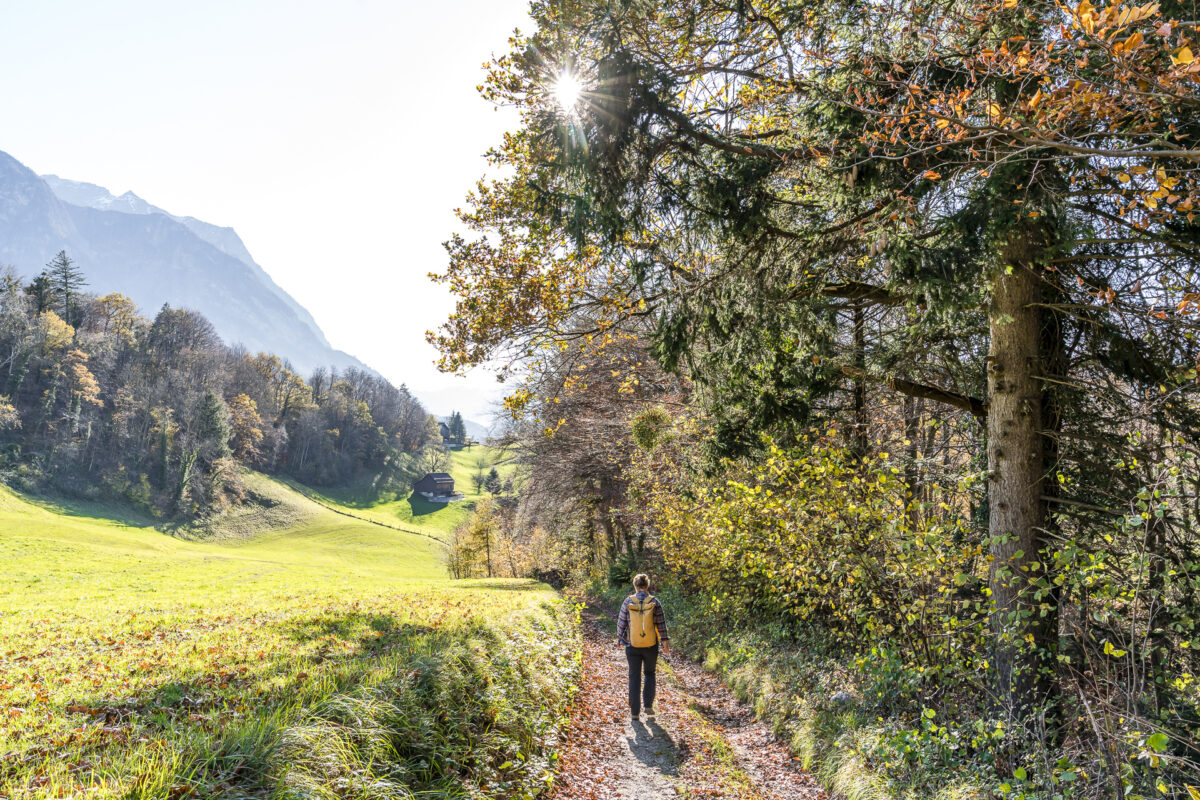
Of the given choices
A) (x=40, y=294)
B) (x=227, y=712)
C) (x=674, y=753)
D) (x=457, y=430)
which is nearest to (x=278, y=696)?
(x=227, y=712)

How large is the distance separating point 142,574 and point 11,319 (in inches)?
2325

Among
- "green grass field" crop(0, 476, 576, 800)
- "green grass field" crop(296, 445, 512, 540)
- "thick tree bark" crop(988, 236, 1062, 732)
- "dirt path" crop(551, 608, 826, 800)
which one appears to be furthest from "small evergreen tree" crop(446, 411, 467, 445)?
"thick tree bark" crop(988, 236, 1062, 732)

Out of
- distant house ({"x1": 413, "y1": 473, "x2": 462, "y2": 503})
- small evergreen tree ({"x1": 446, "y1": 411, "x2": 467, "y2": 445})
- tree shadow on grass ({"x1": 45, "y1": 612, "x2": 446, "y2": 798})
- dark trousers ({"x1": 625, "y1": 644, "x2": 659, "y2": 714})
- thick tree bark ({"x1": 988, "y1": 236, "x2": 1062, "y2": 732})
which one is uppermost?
small evergreen tree ({"x1": 446, "y1": 411, "x2": 467, "y2": 445})

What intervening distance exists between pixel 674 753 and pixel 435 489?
84837 mm

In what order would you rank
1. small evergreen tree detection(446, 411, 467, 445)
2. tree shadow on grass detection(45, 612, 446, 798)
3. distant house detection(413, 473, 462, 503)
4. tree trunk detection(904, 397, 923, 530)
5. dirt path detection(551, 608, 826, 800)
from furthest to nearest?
small evergreen tree detection(446, 411, 467, 445)
distant house detection(413, 473, 462, 503)
tree trunk detection(904, 397, 923, 530)
dirt path detection(551, 608, 826, 800)
tree shadow on grass detection(45, 612, 446, 798)

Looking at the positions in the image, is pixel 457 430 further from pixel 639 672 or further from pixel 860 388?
pixel 860 388

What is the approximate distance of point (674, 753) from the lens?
701 cm

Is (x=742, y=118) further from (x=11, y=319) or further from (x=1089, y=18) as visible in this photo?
(x=11, y=319)

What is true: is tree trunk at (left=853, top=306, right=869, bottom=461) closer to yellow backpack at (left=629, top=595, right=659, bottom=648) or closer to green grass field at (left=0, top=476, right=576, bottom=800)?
yellow backpack at (left=629, top=595, right=659, bottom=648)

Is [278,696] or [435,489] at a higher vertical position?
[278,696]

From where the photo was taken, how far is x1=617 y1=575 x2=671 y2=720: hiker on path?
795 cm

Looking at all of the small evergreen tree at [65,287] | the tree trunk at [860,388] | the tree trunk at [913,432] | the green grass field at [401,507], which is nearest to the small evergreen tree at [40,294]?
the small evergreen tree at [65,287]

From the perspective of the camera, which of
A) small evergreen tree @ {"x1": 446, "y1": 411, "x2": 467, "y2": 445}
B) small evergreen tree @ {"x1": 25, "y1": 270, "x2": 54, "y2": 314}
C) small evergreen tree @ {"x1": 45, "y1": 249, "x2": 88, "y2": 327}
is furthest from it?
small evergreen tree @ {"x1": 446, "y1": 411, "x2": 467, "y2": 445}

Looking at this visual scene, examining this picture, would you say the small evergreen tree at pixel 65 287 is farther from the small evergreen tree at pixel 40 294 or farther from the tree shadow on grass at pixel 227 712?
the tree shadow on grass at pixel 227 712
